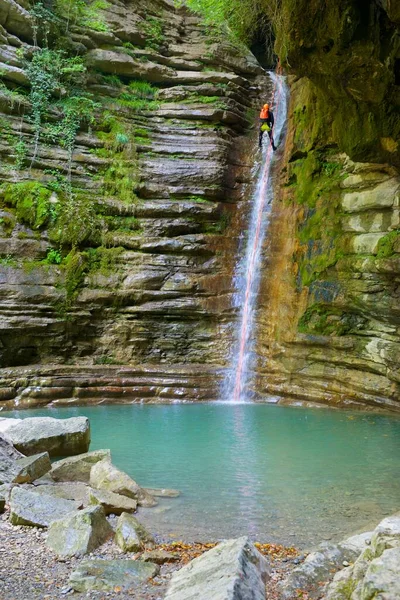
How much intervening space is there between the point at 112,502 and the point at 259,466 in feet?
9.10

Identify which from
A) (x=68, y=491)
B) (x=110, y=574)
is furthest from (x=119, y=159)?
(x=110, y=574)

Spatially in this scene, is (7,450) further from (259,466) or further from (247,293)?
(247,293)

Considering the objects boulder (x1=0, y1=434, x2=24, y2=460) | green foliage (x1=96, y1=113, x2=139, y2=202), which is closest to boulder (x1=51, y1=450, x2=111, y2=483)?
boulder (x1=0, y1=434, x2=24, y2=460)

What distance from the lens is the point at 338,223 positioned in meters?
13.7

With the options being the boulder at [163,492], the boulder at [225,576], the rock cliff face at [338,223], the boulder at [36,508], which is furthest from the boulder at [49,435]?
the rock cliff face at [338,223]

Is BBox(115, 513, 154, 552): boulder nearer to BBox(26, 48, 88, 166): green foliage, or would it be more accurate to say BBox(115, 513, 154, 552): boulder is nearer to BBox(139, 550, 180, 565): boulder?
BBox(139, 550, 180, 565): boulder

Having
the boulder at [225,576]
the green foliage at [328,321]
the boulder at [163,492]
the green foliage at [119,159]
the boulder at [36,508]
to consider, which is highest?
the green foliage at [119,159]

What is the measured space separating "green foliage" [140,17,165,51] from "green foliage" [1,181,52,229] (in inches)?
358

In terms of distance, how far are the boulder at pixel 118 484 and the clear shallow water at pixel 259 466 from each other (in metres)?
0.21

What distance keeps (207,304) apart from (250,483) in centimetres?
882

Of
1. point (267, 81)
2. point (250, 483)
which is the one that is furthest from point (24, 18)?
point (250, 483)

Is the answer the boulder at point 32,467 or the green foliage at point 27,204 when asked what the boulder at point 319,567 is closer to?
the boulder at point 32,467

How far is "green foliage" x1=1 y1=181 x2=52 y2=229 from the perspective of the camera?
49.6ft

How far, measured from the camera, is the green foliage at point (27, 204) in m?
15.1
